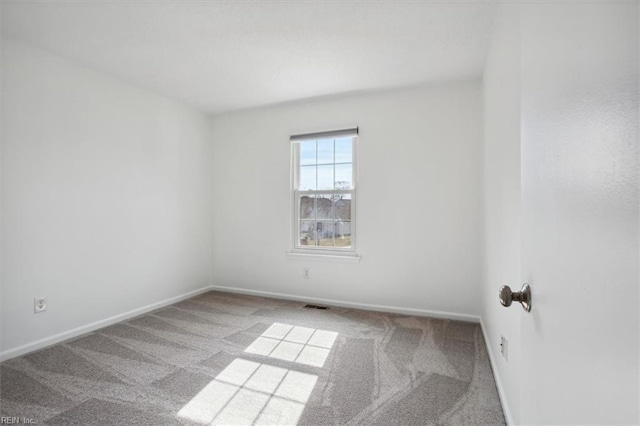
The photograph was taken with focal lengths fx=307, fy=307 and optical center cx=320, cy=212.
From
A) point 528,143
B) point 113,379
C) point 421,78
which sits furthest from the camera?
point 421,78

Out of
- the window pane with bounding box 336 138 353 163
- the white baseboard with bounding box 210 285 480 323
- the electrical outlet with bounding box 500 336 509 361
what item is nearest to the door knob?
the electrical outlet with bounding box 500 336 509 361

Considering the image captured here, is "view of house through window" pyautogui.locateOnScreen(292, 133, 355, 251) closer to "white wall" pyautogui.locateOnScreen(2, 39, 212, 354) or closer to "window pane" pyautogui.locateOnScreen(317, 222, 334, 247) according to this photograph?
"window pane" pyautogui.locateOnScreen(317, 222, 334, 247)

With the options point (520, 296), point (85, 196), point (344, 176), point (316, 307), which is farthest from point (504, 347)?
point (85, 196)

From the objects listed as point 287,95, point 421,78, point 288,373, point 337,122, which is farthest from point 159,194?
point 421,78

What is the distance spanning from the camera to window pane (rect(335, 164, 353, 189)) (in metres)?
3.81

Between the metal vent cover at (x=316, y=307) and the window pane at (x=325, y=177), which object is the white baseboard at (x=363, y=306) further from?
the window pane at (x=325, y=177)

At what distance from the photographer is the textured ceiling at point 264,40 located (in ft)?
6.99

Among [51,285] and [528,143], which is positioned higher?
[528,143]

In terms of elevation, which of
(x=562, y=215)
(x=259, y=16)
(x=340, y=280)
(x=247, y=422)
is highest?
(x=259, y=16)

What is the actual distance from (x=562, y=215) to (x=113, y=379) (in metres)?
2.68

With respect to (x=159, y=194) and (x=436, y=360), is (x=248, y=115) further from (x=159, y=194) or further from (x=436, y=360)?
(x=436, y=360)

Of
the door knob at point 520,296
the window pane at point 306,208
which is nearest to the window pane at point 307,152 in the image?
the window pane at point 306,208

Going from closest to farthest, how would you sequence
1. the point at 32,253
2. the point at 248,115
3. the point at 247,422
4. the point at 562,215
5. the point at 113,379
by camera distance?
the point at 562,215 → the point at 247,422 → the point at 113,379 → the point at 32,253 → the point at 248,115

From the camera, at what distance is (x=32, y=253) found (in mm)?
2580
